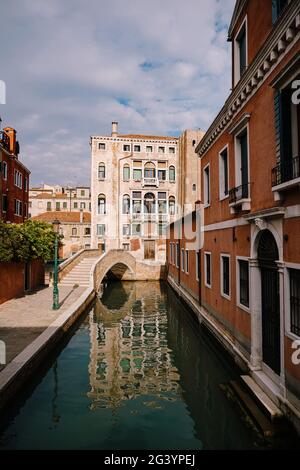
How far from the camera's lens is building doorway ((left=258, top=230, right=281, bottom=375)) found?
6.03 m

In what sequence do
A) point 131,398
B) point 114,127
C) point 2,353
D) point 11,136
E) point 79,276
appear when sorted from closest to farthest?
1. point 131,398
2. point 2,353
3. point 79,276
4. point 11,136
5. point 114,127

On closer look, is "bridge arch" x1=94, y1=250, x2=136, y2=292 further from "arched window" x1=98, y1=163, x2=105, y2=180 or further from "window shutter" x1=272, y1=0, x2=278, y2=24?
"window shutter" x1=272, y1=0, x2=278, y2=24

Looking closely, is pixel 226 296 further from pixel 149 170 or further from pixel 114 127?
pixel 114 127

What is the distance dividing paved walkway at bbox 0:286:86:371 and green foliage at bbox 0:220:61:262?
2.07 meters

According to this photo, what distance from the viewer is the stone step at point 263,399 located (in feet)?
16.4

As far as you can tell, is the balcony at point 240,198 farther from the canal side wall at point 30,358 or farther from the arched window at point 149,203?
the arched window at point 149,203

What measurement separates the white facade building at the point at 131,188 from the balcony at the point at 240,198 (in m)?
25.1

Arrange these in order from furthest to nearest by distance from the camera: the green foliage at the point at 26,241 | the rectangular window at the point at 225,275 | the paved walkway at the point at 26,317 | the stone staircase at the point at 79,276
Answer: the stone staircase at the point at 79,276 → the green foliage at the point at 26,241 → the rectangular window at the point at 225,275 → the paved walkway at the point at 26,317

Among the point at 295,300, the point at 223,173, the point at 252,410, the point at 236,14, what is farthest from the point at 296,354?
the point at 236,14

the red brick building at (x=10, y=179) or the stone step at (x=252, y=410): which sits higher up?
the red brick building at (x=10, y=179)

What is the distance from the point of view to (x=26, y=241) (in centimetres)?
1309

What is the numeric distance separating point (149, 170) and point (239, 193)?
28.3 meters

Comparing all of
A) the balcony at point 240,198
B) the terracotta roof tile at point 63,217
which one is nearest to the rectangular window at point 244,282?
the balcony at point 240,198

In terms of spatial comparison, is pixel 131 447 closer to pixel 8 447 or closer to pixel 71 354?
pixel 8 447
